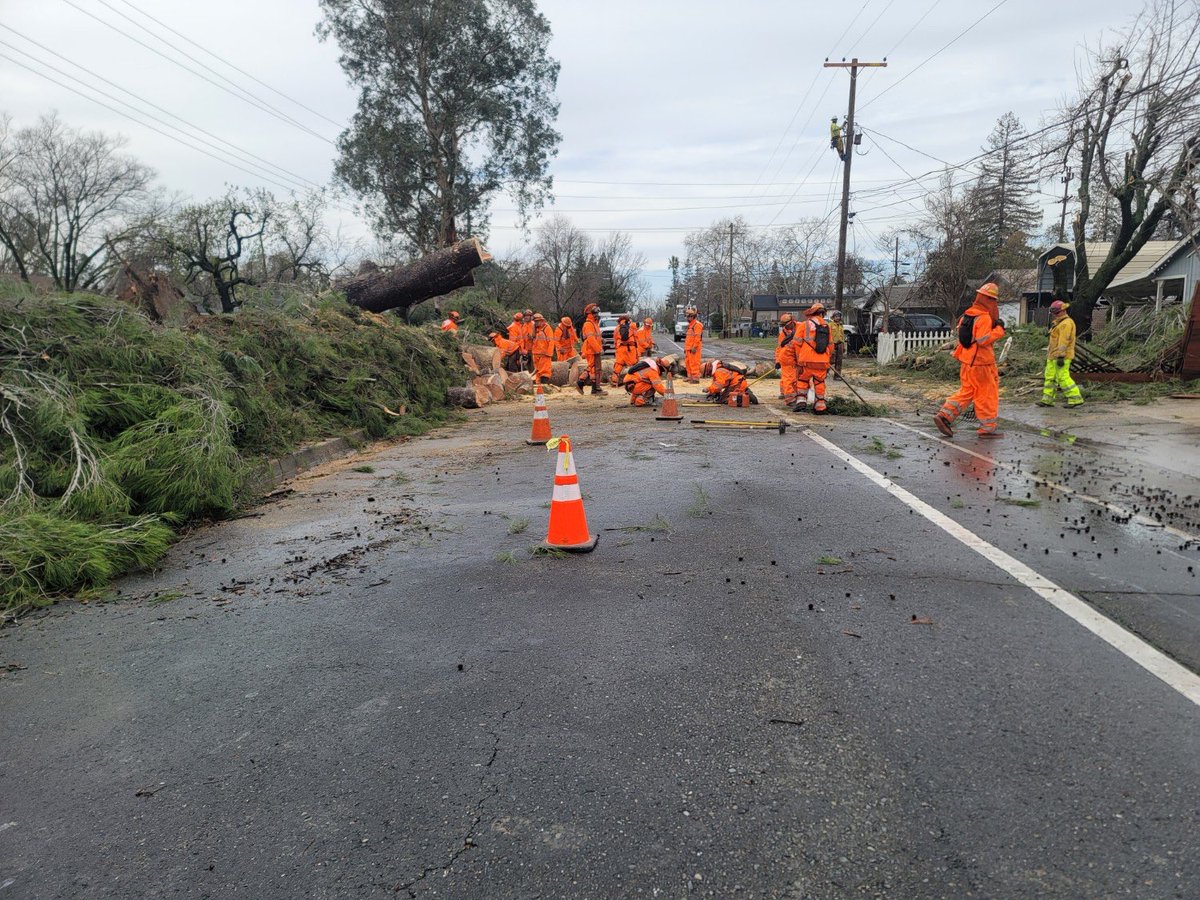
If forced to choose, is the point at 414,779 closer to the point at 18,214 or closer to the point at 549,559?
the point at 549,559

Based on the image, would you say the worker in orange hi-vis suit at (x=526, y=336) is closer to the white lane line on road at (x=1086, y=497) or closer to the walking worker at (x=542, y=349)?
the walking worker at (x=542, y=349)

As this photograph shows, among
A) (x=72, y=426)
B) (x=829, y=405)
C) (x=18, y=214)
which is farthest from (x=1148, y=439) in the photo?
(x=18, y=214)

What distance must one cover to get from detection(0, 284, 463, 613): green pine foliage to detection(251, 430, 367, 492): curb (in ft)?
0.44

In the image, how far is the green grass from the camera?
604 cm

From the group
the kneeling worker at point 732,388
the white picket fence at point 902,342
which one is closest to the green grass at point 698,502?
the kneeling worker at point 732,388

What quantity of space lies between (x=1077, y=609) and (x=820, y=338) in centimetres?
922

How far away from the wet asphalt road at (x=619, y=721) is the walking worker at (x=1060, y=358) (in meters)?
8.11

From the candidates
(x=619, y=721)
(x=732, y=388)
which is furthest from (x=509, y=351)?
(x=619, y=721)

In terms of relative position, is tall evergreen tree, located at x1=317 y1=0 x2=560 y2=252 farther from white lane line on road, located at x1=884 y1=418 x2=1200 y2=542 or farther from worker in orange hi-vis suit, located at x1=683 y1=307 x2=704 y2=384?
white lane line on road, located at x1=884 y1=418 x2=1200 y2=542

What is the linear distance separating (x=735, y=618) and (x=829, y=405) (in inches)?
399

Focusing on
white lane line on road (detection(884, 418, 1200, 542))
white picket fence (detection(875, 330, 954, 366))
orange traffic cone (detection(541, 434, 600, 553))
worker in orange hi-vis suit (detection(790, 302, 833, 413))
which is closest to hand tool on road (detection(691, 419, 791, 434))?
worker in orange hi-vis suit (detection(790, 302, 833, 413))

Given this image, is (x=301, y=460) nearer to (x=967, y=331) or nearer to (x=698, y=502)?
(x=698, y=502)

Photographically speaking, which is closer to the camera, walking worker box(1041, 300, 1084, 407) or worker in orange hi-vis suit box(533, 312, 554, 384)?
walking worker box(1041, 300, 1084, 407)

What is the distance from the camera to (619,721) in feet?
9.43
